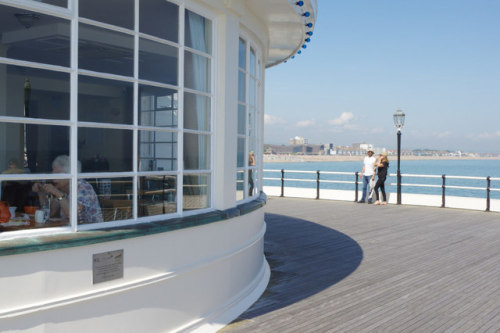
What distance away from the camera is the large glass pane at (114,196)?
351cm

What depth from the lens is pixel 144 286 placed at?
11.8ft

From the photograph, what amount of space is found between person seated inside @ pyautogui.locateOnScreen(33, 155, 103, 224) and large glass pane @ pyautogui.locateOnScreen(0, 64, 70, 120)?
34 cm

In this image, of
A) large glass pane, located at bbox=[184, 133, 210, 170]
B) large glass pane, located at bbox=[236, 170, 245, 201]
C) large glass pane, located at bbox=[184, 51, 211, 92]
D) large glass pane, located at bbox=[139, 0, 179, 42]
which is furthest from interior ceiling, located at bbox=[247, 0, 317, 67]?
large glass pane, located at bbox=[236, 170, 245, 201]

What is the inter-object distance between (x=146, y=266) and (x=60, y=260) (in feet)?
2.38

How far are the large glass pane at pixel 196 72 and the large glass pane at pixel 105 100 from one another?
64cm

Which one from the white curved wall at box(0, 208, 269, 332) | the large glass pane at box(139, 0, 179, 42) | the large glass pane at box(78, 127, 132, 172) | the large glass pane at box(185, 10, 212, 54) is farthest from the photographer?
the large glass pane at box(185, 10, 212, 54)

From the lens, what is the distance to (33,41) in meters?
3.65

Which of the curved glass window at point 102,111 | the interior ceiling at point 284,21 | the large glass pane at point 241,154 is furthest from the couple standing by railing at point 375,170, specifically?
the curved glass window at point 102,111

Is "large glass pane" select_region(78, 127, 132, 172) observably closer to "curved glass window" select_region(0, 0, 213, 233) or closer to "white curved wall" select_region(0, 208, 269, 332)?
"curved glass window" select_region(0, 0, 213, 233)

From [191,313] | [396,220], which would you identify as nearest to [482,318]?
[191,313]

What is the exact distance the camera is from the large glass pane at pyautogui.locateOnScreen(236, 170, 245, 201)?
5.02 metres

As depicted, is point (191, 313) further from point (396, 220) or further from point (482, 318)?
point (396, 220)

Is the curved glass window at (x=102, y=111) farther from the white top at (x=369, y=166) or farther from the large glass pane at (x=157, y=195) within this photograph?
the white top at (x=369, y=166)

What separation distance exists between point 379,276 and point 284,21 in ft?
11.3
